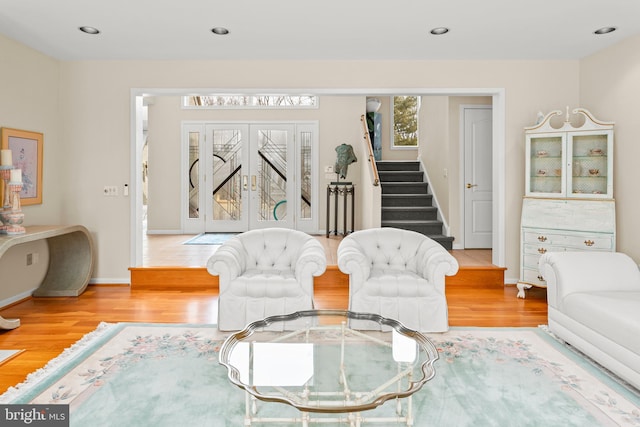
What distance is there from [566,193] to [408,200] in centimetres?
301

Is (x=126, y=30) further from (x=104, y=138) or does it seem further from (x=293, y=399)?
(x=293, y=399)

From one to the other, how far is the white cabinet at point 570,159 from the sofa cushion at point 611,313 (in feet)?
5.04

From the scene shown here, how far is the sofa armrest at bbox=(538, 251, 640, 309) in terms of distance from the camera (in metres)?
3.02

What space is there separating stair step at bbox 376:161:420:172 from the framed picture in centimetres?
542

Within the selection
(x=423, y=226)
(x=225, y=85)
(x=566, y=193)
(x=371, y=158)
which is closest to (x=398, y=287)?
(x=566, y=193)

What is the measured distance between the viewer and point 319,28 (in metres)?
3.80

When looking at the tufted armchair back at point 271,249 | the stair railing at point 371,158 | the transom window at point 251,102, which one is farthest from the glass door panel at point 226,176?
the tufted armchair back at point 271,249

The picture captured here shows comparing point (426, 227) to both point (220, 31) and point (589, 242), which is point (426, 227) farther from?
point (220, 31)

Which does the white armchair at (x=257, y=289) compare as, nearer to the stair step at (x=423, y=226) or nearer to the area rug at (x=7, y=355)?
the area rug at (x=7, y=355)

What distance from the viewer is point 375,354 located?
2158 millimetres

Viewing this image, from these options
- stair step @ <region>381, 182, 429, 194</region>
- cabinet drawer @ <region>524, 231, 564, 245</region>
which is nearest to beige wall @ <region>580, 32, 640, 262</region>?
cabinet drawer @ <region>524, 231, 564, 245</region>

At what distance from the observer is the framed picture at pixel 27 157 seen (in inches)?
159

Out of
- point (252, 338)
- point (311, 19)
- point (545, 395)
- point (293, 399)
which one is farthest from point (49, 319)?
point (545, 395)

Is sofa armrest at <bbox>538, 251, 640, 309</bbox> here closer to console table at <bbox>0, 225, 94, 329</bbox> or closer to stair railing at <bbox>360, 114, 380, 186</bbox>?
stair railing at <bbox>360, 114, 380, 186</bbox>
